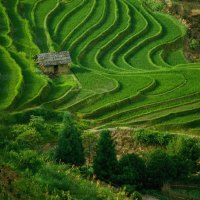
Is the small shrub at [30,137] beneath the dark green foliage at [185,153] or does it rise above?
above

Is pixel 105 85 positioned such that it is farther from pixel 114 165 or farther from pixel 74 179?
pixel 74 179

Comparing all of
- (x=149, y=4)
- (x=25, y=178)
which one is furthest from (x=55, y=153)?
(x=149, y=4)

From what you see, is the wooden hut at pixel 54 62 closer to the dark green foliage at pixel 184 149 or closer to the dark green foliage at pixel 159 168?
the dark green foliage at pixel 184 149

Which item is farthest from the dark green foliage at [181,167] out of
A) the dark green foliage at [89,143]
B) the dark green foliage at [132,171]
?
the dark green foliage at [89,143]

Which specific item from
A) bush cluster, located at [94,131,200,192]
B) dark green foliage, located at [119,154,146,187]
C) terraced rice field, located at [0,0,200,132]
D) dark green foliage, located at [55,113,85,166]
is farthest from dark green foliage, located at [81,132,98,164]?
dark green foliage, located at [119,154,146,187]

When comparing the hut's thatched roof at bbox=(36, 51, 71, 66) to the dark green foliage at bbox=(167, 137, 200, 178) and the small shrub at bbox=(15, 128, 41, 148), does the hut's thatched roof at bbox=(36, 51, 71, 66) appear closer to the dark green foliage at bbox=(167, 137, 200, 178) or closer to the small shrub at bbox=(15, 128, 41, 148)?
the small shrub at bbox=(15, 128, 41, 148)
